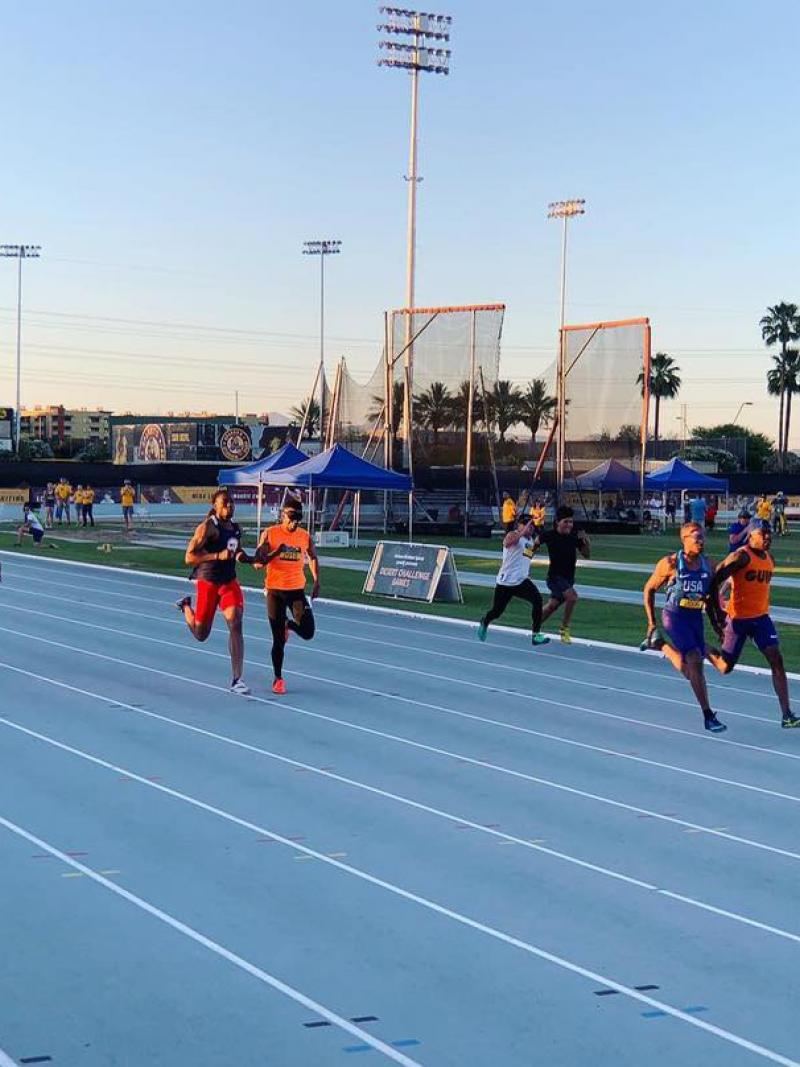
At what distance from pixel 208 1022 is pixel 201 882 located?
192cm

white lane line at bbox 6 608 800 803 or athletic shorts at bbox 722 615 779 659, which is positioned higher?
athletic shorts at bbox 722 615 779 659

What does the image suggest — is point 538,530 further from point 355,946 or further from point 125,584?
point 355,946

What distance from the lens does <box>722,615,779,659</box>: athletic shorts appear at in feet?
41.2

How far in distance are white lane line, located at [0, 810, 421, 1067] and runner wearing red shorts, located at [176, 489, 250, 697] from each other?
213 inches

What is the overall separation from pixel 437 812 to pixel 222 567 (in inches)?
212

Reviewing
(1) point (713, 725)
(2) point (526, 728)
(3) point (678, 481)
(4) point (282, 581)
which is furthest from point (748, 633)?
(3) point (678, 481)

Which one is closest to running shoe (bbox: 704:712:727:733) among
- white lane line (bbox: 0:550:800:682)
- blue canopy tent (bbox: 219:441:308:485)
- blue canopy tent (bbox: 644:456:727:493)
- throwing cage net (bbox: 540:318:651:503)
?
white lane line (bbox: 0:550:800:682)

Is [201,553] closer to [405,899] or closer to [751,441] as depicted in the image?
[405,899]

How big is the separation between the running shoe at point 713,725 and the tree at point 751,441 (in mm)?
112447

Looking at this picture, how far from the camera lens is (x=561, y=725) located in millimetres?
12555

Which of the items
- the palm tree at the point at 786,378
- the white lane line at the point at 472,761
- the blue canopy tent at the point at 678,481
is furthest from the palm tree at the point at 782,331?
the white lane line at the point at 472,761

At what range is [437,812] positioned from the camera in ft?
30.0

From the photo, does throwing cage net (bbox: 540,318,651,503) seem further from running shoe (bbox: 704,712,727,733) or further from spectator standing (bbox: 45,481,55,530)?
running shoe (bbox: 704,712,727,733)

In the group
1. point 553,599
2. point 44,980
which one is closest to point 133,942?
point 44,980
